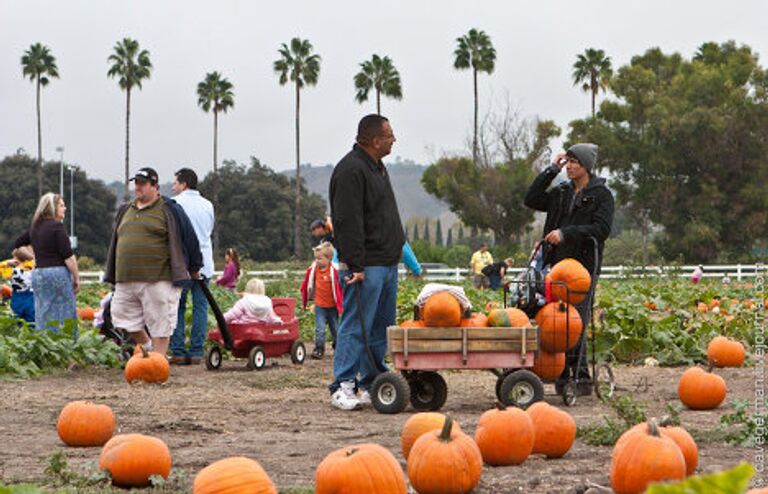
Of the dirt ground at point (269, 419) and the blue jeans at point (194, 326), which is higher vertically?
the blue jeans at point (194, 326)

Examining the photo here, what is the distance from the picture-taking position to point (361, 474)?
4.38m

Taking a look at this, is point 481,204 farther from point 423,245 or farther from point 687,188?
point 687,188

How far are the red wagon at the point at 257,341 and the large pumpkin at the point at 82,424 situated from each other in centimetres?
578

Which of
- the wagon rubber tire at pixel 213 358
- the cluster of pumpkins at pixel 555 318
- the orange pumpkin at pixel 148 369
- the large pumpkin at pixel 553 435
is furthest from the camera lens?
the wagon rubber tire at pixel 213 358

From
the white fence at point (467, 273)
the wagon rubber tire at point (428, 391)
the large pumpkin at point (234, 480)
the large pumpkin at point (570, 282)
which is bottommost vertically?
the wagon rubber tire at point (428, 391)

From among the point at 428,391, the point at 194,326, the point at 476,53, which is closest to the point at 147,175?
the point at 194,326

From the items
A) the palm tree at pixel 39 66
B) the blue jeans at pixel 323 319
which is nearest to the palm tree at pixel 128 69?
the palm tree at pixel 39 66

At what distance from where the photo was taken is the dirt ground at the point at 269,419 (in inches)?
222

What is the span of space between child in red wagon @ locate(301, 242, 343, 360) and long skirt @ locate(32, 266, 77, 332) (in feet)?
9.08

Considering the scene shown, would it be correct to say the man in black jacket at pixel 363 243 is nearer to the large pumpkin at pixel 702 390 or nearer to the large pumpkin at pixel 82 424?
the large pumpkin at pixel 702 390

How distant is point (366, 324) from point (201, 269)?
4.20 m

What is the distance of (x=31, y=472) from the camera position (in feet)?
18.4

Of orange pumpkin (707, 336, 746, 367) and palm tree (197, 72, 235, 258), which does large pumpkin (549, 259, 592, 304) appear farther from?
palm tree (197, 72, 235, 258)

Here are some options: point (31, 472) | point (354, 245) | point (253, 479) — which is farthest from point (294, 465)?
point (354, 245)
